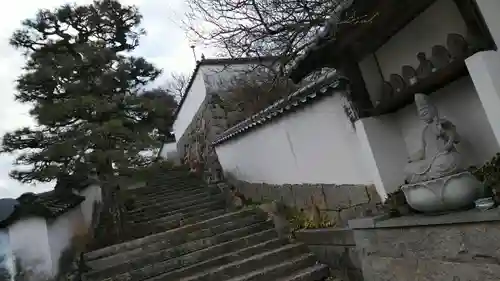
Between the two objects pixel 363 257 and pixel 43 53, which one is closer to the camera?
pixel 363 257

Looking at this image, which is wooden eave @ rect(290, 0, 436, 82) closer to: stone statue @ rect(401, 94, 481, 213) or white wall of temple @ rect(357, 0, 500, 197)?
white wall of temple @ rect(357, 0, 500, 197)

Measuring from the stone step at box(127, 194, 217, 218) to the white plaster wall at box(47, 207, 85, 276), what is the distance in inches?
53.7

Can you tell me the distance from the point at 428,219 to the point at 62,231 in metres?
7.35

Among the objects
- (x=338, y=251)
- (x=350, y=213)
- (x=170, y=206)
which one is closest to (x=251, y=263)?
(x=338, y=251)

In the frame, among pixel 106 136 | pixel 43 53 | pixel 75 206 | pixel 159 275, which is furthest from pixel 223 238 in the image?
pixel 43 53

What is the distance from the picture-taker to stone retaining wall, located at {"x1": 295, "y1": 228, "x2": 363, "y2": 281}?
15.3ft

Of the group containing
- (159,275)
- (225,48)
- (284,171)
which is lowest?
(159,275)

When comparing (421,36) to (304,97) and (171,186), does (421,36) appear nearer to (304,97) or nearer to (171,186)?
(304,97)

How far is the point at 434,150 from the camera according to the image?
3.28m

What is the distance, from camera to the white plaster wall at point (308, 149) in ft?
16.8

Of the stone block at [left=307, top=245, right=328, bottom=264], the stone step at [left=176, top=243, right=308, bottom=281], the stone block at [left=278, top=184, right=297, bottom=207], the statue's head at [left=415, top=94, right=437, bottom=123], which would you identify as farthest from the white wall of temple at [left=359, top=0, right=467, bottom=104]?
the stone block at [left=278, top=184, right=297, bottom=207]

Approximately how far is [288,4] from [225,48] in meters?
1.04

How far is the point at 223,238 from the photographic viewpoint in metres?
6.70

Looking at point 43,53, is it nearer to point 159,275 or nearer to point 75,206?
point 75,206
